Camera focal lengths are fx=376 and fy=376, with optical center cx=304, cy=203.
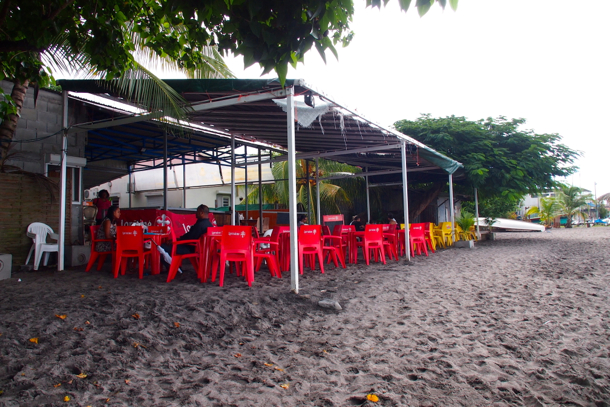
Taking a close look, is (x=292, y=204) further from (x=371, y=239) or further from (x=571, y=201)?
(x=571, y=201)

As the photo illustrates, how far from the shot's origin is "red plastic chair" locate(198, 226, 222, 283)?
5258 mm

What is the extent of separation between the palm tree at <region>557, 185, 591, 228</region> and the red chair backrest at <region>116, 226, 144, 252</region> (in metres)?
33.5

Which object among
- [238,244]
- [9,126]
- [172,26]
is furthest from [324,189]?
[172,26]

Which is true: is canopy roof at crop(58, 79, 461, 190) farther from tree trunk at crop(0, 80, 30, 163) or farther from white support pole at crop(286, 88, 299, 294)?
tree trunk at crop(0, 80, 30, 163)

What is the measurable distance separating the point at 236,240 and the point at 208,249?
0.64 m

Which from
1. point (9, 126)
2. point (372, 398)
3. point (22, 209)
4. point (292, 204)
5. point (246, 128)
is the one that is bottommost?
point (372, 398)

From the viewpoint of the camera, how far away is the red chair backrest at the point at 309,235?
6098 millimetres

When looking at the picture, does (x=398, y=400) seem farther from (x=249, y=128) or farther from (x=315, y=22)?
(x=249, y=128)

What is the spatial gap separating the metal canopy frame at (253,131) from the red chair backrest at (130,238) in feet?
6.48

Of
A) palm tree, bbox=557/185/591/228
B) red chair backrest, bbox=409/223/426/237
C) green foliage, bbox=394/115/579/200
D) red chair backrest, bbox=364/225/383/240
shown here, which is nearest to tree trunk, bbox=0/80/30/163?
red chair backrest, bbox=364/225/383/240

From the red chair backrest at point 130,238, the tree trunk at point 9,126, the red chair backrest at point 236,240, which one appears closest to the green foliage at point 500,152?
the red chair backrest at point 236,240

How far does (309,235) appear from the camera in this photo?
621cm

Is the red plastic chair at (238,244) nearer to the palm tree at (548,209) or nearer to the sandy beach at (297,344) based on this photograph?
the sandy beach at (297,344)

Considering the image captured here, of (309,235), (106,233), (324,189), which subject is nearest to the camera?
(106,233)
